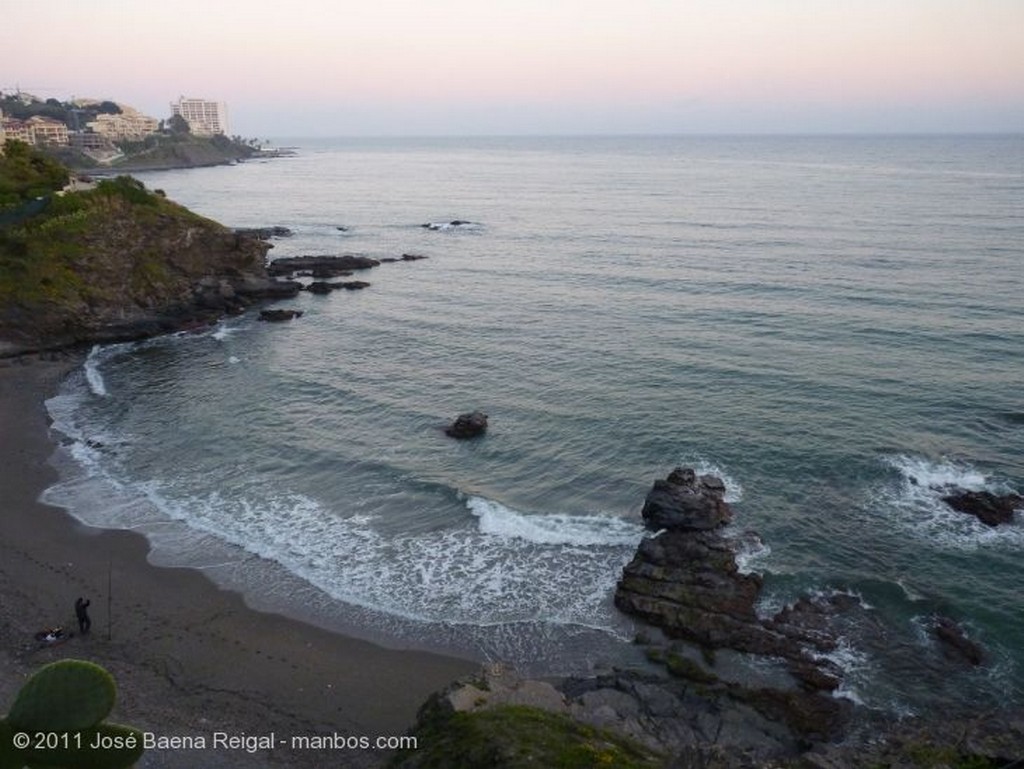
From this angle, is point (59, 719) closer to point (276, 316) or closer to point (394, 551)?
point (394, 551)

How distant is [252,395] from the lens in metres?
50.0

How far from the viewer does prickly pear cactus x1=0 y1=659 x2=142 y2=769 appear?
24.8 feet

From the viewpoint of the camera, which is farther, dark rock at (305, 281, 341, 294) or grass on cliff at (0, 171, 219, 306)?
dark rock at (305, 281, 341, 294)

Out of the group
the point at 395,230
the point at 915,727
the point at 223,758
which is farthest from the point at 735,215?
the point at 223,758

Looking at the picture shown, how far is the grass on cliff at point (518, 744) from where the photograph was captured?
1670 centimetres

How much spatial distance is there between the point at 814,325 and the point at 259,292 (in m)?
51.3

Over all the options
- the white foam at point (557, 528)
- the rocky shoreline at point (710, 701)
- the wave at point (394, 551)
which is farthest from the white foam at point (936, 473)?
the wave at point (394, 551)

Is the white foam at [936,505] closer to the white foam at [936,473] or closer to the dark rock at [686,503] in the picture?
the white foam at [936,473]

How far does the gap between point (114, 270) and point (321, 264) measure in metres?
27.0

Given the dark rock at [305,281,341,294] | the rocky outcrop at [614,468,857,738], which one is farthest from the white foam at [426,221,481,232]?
the rocky outcrop at [614,468,857,738]

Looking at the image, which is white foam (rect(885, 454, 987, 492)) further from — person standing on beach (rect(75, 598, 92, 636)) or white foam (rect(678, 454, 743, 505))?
person standing on beach (rect(75, 598, 92, 636))

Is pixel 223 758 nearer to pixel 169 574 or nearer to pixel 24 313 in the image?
pixel 169 574

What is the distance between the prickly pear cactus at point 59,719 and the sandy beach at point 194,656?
1505 cm

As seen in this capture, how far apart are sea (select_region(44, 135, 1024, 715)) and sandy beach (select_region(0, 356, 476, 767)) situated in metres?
1.39
